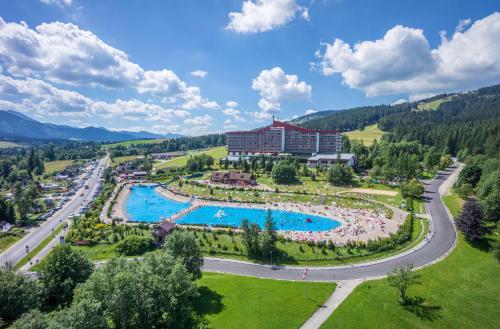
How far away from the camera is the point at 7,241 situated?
48938 millimetres

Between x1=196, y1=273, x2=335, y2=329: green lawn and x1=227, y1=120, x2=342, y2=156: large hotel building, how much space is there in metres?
100

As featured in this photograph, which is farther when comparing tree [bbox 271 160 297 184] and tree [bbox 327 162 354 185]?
tree [bbox 271 160 297 184]

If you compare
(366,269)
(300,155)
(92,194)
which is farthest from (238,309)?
(300,155)

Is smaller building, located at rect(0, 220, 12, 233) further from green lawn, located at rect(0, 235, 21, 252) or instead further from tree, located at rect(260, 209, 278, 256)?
tree, located at rect(260, 209, 278, 256)

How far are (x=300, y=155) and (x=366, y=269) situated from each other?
306ft

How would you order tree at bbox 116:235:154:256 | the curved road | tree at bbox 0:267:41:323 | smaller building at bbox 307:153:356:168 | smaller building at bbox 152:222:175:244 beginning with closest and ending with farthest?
1. tree at bbox 0:267:41:323
2. the curved road
3. tree at bbox 116:235:154:256
4. smaller building at bbox 152:222:175:244
5. smaller building at bbox 307:153:356:168

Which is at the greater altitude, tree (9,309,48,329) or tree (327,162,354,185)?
tree (327,162,354,185)

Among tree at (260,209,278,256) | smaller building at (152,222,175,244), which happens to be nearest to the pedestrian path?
tree at (260,209,278,256)

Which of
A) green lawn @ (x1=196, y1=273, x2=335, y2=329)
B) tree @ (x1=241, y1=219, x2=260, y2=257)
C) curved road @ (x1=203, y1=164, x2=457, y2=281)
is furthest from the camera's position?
tree @ (x1=241, y1=219, x2=260, y2=257)

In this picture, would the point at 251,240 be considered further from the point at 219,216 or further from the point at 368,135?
the point at 368,135

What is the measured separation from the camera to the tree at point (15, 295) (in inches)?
869

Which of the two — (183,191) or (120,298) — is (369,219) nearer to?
(120,298)

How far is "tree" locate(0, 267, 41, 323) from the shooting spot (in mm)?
22078

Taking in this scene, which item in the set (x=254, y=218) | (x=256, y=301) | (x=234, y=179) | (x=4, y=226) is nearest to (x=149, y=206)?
(x=234, y=179)
